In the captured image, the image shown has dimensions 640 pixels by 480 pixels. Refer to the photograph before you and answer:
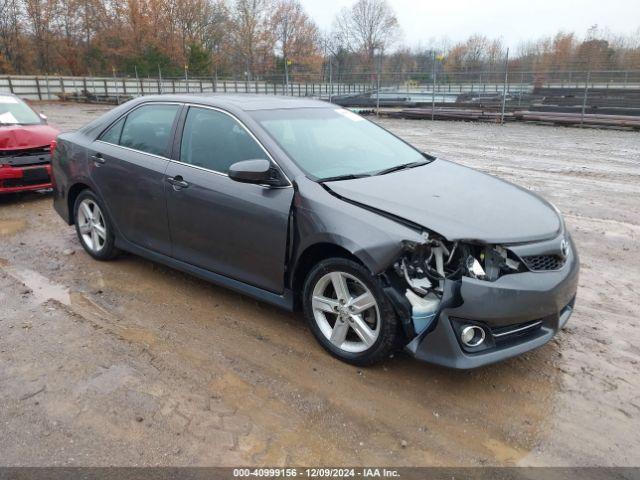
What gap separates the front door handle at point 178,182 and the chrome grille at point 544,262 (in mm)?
2495

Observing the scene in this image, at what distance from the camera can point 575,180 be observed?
9133 mm

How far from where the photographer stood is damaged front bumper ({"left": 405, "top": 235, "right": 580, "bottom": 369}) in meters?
2.81

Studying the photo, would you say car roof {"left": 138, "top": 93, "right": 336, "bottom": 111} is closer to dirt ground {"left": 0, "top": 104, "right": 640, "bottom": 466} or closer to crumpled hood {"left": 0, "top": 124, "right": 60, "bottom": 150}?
dirt ground {"left": 0, "top": 104, "right": 640, "bottom": 466}

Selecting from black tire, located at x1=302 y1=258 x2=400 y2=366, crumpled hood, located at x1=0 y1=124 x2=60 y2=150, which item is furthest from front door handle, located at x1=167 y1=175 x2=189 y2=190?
crumpled hood, located at x1=0 y1=124 x2=60 y2=150

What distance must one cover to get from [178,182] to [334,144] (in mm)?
1250

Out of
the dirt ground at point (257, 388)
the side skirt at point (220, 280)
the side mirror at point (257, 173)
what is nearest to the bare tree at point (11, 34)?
the side skirt at point (220, 280)

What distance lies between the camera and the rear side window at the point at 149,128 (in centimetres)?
431

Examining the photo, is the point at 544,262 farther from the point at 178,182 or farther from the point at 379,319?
the point at 178,182

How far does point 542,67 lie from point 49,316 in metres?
24.4

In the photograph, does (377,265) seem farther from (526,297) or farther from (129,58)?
(129,58)

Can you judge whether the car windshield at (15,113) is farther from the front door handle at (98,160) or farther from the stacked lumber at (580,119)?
the stacked lumber at (580,119)

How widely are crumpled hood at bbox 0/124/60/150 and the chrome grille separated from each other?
6901 mm

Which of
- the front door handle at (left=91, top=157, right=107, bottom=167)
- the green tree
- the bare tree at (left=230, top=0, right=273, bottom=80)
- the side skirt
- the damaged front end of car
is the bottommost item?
the side skirt

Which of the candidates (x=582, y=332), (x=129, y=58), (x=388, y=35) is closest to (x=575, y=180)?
(x=582, y=332)
